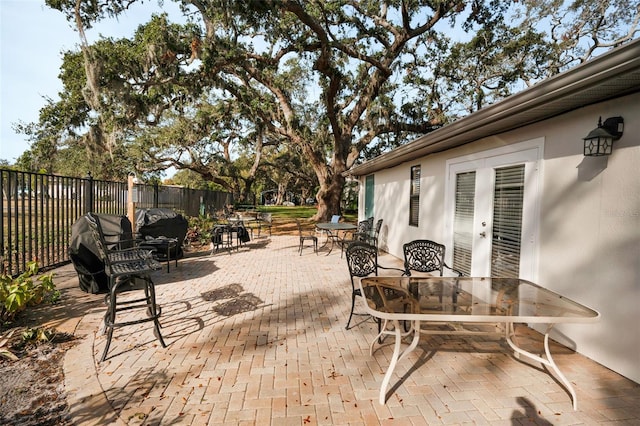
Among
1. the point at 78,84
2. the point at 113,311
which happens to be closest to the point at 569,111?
the point at 113,311

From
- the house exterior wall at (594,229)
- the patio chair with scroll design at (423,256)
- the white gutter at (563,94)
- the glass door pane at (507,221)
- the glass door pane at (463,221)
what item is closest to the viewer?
the white gutter at (563,94)

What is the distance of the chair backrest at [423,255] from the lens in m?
4.59

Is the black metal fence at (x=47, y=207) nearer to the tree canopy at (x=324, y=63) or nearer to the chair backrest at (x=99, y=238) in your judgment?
the chair backrest at (x=99, y=238)

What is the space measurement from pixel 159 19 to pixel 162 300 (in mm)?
8092

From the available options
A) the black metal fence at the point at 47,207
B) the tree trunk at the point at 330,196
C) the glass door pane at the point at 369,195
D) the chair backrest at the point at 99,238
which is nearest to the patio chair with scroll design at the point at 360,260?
the chair backrest at the point at 99,238

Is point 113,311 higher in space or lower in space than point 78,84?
lower

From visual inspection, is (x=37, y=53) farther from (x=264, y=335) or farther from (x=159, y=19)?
(x=264, y=335)

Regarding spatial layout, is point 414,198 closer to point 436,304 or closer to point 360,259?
point 360,259

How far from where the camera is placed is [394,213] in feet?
27.8

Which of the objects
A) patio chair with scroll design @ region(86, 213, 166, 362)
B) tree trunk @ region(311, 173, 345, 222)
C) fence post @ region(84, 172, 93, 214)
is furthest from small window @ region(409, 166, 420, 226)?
fence post @ region(84, 172, 93, 214)

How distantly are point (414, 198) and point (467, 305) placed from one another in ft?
16.5

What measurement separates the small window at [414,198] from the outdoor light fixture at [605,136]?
4260 mm

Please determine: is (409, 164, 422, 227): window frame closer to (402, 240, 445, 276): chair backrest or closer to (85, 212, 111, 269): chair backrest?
(402, 240, 445, 276): chair backrest

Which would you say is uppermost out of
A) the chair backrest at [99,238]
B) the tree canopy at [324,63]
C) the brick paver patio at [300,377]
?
the tree canopy at [324,63]
